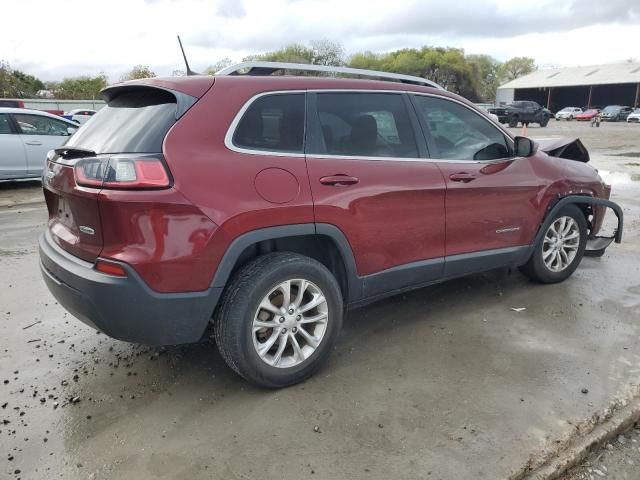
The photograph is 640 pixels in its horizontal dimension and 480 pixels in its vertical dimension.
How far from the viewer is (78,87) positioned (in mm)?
59500

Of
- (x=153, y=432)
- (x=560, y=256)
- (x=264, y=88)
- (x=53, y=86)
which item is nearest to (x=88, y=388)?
(x=153, y=432)

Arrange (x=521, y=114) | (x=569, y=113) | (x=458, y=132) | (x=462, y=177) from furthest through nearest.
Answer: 1. (x=569, y=113)
2. (x=521, y=114)
3. (x=458, y=132)
4. (x=462, y=177)

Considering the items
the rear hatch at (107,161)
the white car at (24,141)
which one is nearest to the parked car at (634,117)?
the white car at (24,141)

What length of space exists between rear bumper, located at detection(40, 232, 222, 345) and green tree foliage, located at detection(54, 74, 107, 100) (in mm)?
57829

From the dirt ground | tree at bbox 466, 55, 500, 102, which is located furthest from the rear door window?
tree at bbox 466, 55, 500, 102

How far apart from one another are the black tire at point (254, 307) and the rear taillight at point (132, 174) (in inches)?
26.5

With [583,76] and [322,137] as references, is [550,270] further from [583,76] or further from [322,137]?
[583,76]

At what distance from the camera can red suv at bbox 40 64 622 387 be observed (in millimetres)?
2623

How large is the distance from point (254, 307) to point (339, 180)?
90 cm

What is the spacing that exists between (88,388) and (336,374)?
150cm

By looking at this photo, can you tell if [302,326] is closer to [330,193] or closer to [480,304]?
[330,193]

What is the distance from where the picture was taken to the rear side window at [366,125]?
10.6ft

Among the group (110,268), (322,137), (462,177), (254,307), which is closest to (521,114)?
(462,177)

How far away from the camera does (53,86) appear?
213 ft
